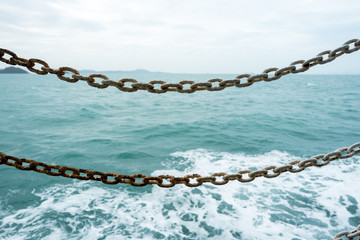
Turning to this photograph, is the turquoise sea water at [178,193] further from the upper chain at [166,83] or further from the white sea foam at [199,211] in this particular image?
the upper chain at [166,83]

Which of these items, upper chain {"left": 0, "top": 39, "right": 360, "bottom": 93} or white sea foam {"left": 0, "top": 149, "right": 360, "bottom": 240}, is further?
white sea foam {"left": 0, "top": 149, "right": 360, "bottom": 240}

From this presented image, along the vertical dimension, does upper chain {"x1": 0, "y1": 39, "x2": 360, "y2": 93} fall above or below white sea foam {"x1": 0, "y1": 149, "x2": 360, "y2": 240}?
above

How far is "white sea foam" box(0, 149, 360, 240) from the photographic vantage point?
16.7ft

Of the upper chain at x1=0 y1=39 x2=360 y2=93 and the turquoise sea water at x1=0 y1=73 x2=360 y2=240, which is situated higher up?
the upper chain at x1=0 y1=39 x2=360 y2=93

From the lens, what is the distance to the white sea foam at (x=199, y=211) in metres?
5.10

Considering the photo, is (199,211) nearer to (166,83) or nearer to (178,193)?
(178,193)

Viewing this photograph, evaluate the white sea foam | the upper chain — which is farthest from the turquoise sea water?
the upper chain

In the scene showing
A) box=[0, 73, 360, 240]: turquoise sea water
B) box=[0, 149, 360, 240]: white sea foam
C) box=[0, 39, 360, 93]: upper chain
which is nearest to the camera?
box=[0, 39, 360, 93]: upper chain

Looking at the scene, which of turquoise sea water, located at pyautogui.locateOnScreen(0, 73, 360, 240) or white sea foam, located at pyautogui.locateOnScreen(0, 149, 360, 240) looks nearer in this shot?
white sea foam, located at pyautogui.locateOnScreen(0, 149, 360, 240)

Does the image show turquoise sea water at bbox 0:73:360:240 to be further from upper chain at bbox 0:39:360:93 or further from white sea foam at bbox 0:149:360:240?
upper chain at bbox 0:39:360:93

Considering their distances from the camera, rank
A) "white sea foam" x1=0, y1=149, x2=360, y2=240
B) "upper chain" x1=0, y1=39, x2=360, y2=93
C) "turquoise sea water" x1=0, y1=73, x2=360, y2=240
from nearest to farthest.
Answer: "upper chain" x1=0, y1=39, x2=360, y2=93
"white sea foam" x1=0, y1=149, x2=360, y2=240
"turquoise sea water" x1=0, y1=73, x2=360, y2=240

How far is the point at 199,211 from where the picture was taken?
5.83 m

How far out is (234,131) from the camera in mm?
13961

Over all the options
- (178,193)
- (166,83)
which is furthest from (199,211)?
(166,83)
